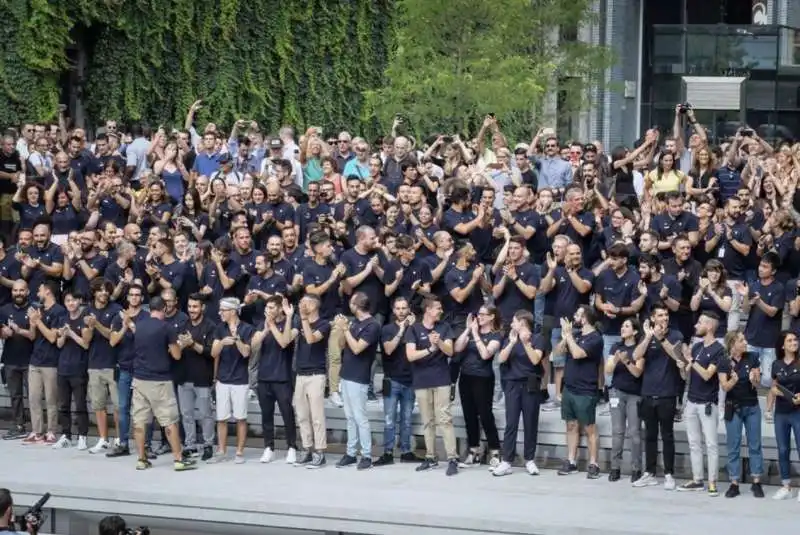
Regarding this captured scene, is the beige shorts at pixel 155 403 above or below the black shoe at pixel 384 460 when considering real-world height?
above

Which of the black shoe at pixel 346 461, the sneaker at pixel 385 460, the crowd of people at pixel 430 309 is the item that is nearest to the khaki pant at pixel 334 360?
the crowd of people at pixel 430 309

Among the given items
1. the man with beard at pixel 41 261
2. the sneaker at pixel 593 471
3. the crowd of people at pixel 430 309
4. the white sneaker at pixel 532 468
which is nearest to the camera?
the crowd of people at pixel 430 309

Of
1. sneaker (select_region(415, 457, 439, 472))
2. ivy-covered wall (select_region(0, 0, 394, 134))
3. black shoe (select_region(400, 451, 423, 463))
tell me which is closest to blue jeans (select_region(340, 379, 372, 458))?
black shoe (select_region(400, 451, 423, 463))

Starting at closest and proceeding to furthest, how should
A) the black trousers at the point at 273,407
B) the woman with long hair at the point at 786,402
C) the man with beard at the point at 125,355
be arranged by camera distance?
1. the woman with long hair at the point at 786,402
2. the black trousers at the point at 273,407
3. the man with beard at the point at 125,355

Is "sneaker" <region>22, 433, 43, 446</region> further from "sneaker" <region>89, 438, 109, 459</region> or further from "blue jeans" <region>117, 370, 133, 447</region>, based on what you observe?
"blue jeans" <region>117, 370, 133, 447</region>

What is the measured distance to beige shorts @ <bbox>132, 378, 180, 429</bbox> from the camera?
1939cm

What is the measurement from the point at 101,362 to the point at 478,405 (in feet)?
14.8

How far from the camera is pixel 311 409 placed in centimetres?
1939

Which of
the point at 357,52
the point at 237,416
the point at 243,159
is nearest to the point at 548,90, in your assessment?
the point at 357,52

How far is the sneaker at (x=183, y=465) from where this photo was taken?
63.4 ft

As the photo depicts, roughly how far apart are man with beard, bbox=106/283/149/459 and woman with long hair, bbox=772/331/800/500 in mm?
7078

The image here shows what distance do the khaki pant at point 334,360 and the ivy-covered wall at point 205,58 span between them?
12550 mm

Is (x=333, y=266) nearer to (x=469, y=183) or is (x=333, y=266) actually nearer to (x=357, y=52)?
Result: (x=469, y=183)

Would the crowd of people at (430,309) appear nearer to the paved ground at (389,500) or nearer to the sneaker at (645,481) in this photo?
the sneaker at (645,481)
